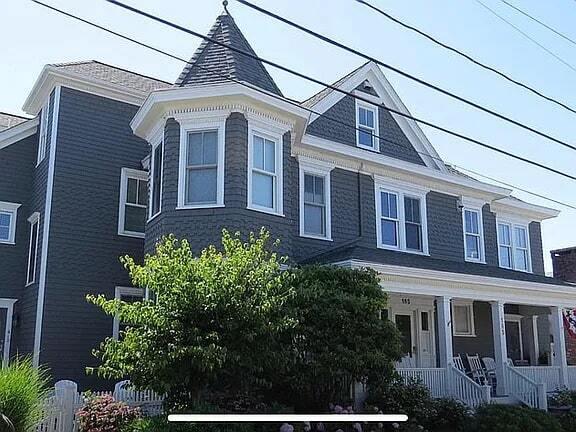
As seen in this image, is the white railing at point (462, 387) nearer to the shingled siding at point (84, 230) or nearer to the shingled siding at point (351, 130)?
the shingled siding at point (351, 130)

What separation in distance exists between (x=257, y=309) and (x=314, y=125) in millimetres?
8645

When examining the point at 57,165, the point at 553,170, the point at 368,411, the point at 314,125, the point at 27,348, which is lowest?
the point at 368,411

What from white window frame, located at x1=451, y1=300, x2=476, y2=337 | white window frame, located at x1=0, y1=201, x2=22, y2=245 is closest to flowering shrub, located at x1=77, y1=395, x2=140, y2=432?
white window frame, located at x1=0, y1=201, x2=22, y2=245

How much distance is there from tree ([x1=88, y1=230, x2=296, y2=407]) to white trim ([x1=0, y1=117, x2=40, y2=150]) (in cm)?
943

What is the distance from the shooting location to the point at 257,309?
9.80 m

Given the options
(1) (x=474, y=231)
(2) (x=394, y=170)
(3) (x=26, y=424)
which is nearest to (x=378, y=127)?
(2) (x=394, y=170)

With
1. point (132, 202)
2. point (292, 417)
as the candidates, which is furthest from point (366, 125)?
point (292, 417)

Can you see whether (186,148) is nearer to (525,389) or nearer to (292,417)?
(292,417)

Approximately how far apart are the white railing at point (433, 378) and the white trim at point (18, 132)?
41.2ft

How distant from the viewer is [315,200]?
16469 millimetres

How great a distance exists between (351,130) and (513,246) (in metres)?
8.58

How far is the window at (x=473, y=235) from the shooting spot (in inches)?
803

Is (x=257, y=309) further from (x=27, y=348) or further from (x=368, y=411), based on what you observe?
(x=27, y=348)

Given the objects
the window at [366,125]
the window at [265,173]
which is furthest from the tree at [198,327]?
the window at [366,125]
